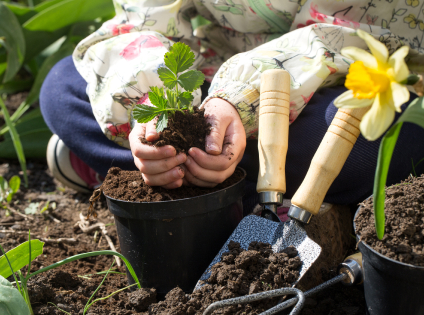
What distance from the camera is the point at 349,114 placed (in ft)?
2.66

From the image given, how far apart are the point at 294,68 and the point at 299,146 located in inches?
8.6

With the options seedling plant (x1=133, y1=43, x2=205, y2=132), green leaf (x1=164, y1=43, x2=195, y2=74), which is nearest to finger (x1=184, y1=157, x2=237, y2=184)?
seedling plant (x1=133, y1=43, x2=205, y2=132)

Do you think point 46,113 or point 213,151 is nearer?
point 213,151

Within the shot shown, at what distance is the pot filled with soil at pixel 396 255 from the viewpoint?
2.07 ft

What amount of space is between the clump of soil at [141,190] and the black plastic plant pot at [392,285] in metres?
0.36

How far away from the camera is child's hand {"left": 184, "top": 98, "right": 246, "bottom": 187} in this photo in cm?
87

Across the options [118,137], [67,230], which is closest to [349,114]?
[118,137]

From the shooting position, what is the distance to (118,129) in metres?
1.20

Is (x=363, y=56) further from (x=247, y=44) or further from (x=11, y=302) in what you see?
(x=247, y=44)

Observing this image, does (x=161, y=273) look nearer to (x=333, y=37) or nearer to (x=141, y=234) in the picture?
(x=141, y=234)

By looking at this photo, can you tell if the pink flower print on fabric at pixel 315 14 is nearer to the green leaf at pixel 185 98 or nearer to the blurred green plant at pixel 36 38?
the green leaf at pixel 185 98

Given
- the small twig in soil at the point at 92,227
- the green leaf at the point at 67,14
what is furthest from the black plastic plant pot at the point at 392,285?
the green leaf at the point at 67,14

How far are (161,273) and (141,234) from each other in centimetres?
11

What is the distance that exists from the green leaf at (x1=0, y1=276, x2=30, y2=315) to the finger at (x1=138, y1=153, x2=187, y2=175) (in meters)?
0.35
